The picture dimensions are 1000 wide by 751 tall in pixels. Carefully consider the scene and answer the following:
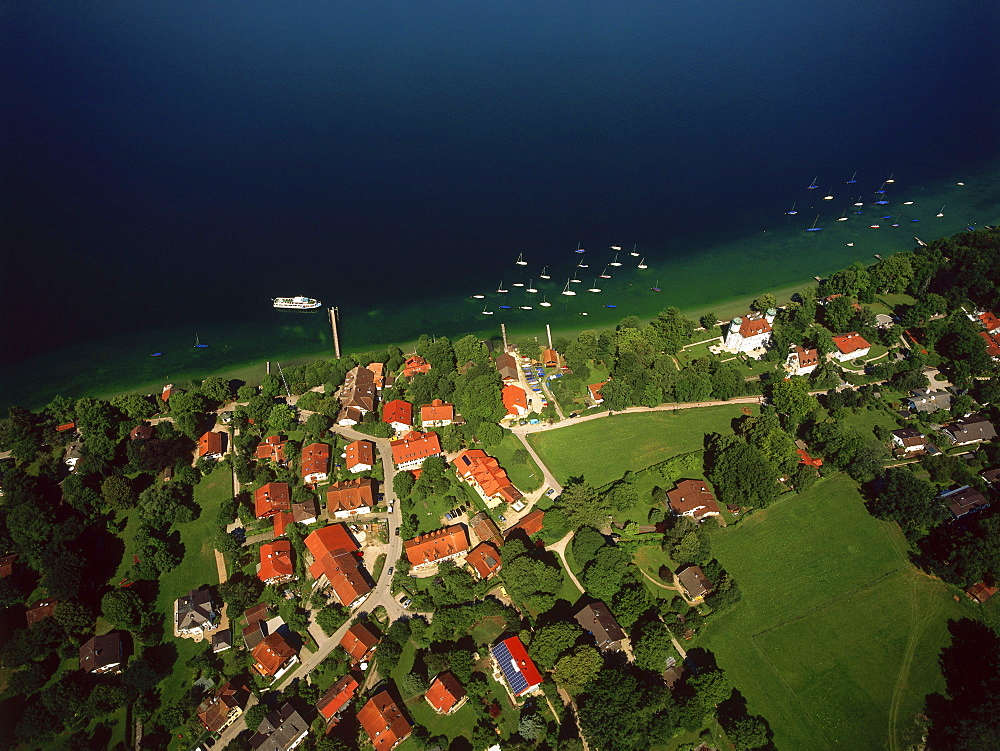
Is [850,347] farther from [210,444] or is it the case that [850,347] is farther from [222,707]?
[210,444]

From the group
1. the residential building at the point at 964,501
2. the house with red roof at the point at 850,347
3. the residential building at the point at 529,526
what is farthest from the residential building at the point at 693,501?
the house with red roof at the point at 850,347

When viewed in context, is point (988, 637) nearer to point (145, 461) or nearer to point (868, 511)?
point (868, 511)

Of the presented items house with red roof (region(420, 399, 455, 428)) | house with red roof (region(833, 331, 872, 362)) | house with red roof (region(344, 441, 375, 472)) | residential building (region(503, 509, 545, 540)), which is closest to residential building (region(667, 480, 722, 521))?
residential building (region(503, 509, 545, 540))

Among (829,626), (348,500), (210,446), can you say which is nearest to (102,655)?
(348,500)

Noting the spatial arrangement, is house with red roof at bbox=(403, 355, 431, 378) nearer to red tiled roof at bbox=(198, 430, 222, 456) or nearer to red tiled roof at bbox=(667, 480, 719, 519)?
red tiled roof at bbox=(198, 430, 222, 456)

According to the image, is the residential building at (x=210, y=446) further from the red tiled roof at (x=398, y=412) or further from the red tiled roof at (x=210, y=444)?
the red tiled roof at (x=398, y=412)

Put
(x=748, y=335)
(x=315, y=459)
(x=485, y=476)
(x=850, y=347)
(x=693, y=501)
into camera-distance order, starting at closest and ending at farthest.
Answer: (x=693, y=501)
(x=485, y=476)
(x=315, y=459)
(x=850, y=347)
(x=748, y=335)
